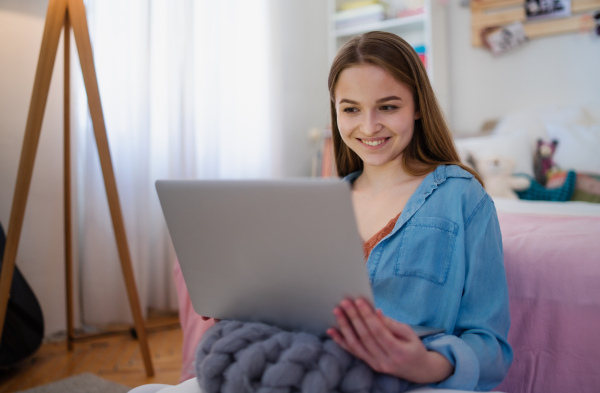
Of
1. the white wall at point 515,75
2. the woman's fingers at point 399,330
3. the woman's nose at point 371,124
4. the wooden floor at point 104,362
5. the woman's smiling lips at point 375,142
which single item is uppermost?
the white wall at point 515,75

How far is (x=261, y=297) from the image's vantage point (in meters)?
0.71

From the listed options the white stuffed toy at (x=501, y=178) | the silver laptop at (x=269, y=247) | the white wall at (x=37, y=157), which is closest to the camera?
the silver laptop at (x=269, y=247)

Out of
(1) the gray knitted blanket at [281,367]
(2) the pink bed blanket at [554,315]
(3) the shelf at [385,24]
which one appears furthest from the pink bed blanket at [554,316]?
(3) the shelf at [385,24]

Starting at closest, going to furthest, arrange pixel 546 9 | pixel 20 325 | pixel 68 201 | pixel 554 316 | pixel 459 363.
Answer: pixel 459 363 → pixel 554 316 → pixel 20 325 → pixel 68 201 → pixel 546 9

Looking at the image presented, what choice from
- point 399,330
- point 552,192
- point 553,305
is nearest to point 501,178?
point 552,192

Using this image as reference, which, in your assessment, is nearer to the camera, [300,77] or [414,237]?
[414,237]

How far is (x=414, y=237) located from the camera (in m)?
0.88

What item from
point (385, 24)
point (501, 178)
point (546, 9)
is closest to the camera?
point (501, 178)

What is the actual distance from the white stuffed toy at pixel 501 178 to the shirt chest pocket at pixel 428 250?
1.43 meters

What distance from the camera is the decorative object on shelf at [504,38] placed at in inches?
107

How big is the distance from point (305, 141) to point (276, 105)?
0.41 meters

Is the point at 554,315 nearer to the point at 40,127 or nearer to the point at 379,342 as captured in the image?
the point at 379,342

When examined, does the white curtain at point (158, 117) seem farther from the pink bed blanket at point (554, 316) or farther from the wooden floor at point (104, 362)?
the pink bed blanket at point (554, 316)

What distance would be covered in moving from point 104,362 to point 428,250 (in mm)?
1490
